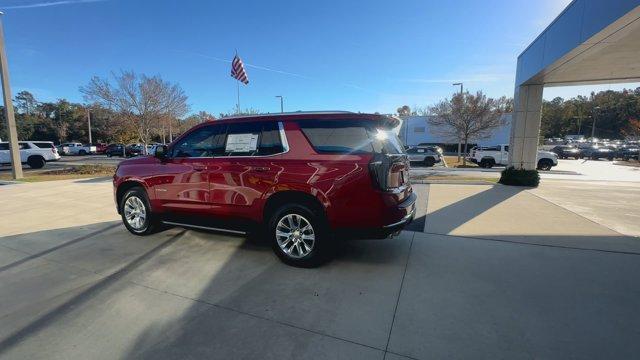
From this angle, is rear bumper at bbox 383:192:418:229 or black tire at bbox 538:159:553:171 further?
black tire at bbox 538:159:553:171

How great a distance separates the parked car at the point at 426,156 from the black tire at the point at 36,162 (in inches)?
997

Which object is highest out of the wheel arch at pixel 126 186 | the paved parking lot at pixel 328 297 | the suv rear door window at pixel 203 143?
the suv rear door window at pixel 203 143

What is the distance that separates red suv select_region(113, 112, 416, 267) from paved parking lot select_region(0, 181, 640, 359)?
1.68 ft

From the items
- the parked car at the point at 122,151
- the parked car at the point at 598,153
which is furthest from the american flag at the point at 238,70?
the parked car at the point at 598,153

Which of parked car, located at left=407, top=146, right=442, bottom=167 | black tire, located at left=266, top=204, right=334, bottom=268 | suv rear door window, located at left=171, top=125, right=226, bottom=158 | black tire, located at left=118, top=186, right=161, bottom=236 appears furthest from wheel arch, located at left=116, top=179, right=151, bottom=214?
parked car, located at left=407, top=146, right=442, bottom=167

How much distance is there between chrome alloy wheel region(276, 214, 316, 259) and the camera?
389 centimetres

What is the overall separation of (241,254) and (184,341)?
75.8 inches

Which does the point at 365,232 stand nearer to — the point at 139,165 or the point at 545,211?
the point at 139,165

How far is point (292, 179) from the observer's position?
383cm

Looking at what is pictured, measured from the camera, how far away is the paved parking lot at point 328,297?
247cm

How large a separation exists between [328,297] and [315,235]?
0.80 meters

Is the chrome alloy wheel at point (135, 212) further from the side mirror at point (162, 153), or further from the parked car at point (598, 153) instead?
the parked car at point (598, 153)

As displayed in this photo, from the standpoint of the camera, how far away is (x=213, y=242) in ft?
16.4

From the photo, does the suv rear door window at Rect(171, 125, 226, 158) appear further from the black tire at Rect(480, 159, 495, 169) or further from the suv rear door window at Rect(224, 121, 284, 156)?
the black tire at Rect(480, 159, 495, 169)
